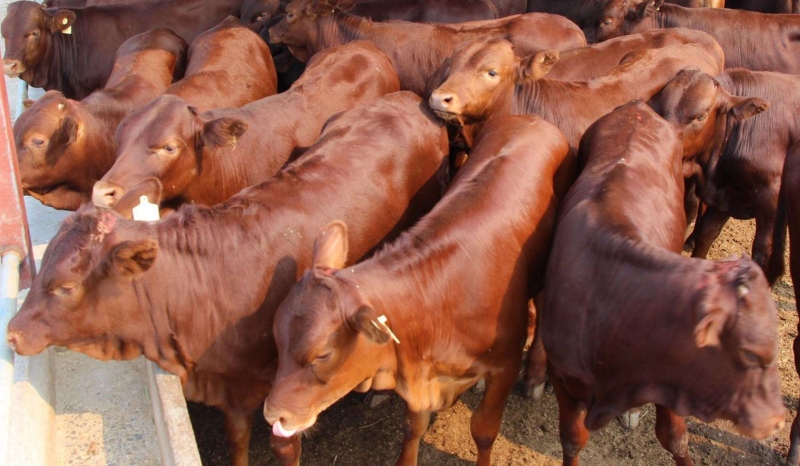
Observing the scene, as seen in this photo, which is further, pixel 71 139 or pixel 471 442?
pixel 71 139

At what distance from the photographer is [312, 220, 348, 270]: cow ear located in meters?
3.68

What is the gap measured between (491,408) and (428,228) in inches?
42.8

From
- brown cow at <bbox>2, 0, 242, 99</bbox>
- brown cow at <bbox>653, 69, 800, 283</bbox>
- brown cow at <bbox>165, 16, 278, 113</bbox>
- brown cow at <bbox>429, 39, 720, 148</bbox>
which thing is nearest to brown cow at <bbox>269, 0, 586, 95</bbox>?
brown cow at <bbox>165, 16, 278, 113</bbox>

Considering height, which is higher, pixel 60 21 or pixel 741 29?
pixel 60 21

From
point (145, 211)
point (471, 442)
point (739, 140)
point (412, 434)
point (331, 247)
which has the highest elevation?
point (331, 247)

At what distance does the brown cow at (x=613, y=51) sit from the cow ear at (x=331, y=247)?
10.5 ft

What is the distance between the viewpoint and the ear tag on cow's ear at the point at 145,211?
4254 mm

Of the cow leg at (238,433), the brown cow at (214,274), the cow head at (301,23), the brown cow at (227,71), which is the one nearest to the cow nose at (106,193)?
the brown cow at (214,274)

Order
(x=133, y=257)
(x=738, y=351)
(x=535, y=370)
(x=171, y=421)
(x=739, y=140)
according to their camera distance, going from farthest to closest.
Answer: (x=739, y=140) < (x=535, y=370) < (x=171, y=421) < (x=133, y=257) < (x=738, y=351)

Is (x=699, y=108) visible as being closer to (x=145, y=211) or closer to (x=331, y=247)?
(x=331, y=247)

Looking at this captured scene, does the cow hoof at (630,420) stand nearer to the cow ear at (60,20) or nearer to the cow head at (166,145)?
the cow head at (166,145)

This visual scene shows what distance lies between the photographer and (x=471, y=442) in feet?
15.9

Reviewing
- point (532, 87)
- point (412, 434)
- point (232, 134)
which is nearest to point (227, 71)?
point (232, 134)

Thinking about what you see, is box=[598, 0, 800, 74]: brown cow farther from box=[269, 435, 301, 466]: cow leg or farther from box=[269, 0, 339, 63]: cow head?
box=[269, 435, 301, 466]: cow leg
